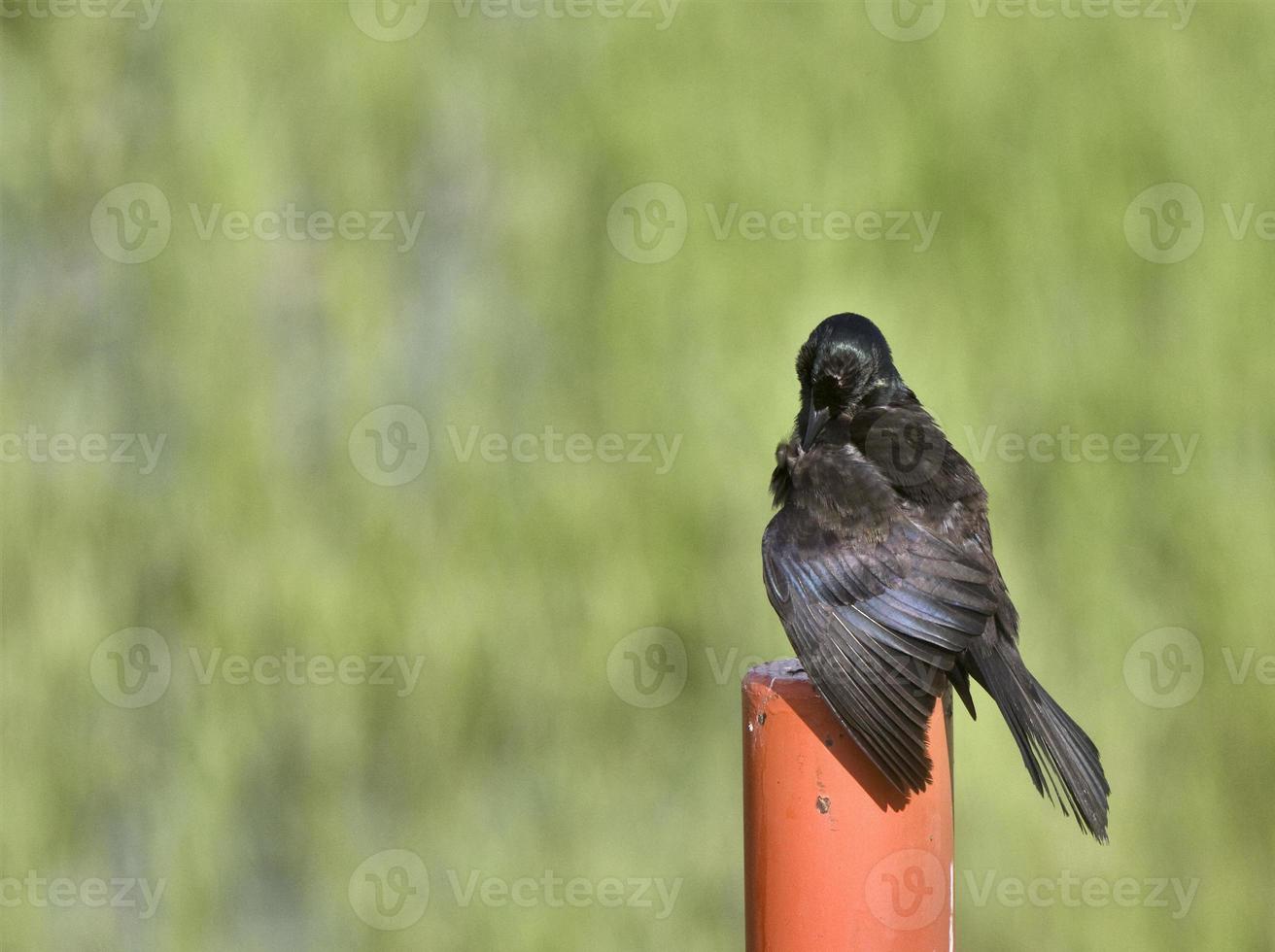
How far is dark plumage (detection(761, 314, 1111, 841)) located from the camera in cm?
329

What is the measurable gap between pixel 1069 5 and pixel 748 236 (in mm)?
1492

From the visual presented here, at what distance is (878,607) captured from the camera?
3502 mm

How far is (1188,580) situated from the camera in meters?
5.55
